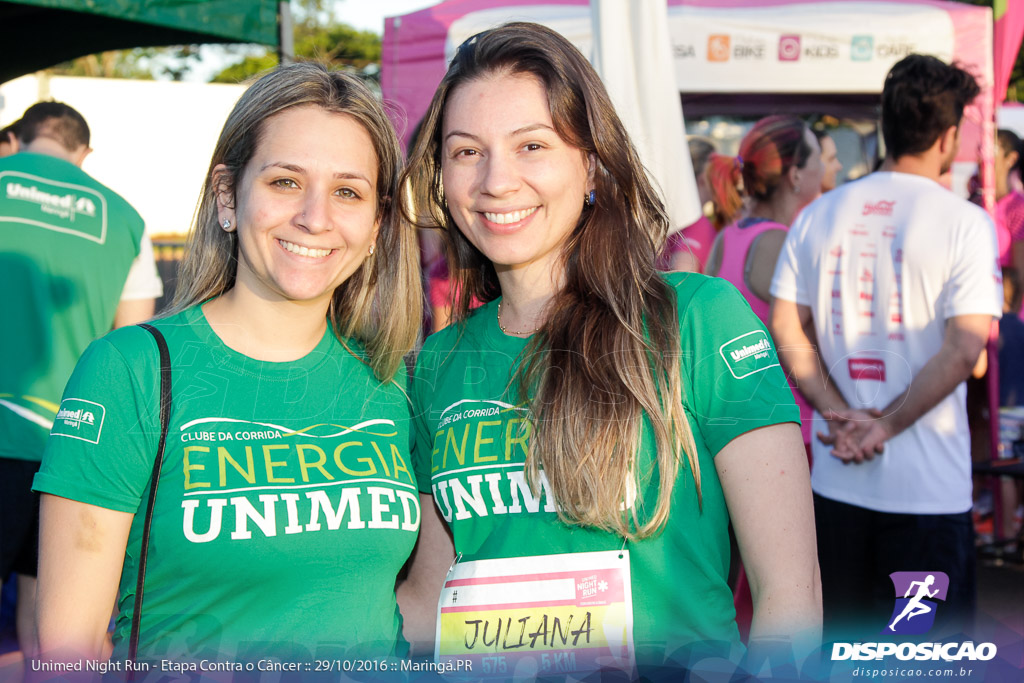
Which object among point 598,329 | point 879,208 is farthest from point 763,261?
point 598,329

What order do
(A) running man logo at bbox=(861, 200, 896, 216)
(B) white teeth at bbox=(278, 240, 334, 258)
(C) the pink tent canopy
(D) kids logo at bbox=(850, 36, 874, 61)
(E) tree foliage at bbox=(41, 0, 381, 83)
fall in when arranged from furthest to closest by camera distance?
(E) tree foliage at bbox=(41, 0, 381, 83)
(D) kids logo at bbox=(850, 36, 874, 61)
(C) the pink tent canopy
(A) running man logo at bbox=(861, 200, 896, 216)
(B) white teeth at bbox=(278, 240, 334, 258)

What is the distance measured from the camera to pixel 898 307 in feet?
9.84

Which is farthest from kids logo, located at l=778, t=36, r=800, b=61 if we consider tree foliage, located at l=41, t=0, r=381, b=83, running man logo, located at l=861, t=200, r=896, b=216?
tree foliage, located at l=41, t=0, r=381, b=83

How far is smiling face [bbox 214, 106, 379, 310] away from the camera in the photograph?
6.33ft

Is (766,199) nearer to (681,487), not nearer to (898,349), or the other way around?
(898,349)

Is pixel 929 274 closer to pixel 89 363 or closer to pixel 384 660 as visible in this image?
pixel 384 660

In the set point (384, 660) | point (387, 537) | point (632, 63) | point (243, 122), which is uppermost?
point (632, 63)

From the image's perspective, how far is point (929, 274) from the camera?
9.66 ft

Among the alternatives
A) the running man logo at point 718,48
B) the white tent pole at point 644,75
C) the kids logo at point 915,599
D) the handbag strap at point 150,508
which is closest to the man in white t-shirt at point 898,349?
the kids logo at point 915,599

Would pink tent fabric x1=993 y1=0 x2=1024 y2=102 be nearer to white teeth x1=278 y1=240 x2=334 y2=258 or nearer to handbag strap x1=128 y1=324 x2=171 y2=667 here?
white teeth x1=278 y1=240 x2=334 y2=258

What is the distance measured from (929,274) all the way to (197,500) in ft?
7.91

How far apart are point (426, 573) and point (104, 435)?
→ 77 centimetres

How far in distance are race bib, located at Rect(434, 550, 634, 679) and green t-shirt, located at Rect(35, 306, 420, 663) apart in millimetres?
226

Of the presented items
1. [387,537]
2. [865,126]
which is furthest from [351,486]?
[865,126]
